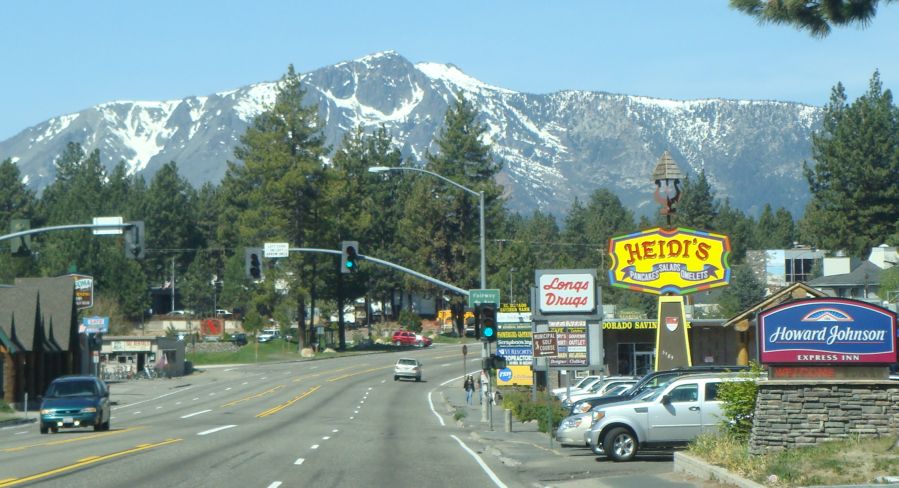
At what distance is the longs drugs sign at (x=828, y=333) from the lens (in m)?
19.4

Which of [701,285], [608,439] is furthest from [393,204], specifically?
[608,439]

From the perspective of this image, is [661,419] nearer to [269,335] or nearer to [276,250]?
[276,250]

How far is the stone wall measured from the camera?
19.0 m

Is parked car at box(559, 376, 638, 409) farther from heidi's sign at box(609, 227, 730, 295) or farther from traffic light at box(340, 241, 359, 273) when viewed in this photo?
traffic light at box(340, 241, 359, 273)

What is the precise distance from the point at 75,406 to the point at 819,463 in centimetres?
2539

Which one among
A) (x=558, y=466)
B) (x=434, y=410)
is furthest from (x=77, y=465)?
(x=434, y=410)

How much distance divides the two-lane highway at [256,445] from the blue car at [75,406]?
56 cm

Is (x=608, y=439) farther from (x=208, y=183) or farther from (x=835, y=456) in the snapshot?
(x=208, y=183)

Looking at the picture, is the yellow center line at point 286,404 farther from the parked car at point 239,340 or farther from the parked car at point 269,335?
the parked car at point 269,335

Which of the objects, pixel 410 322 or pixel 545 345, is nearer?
pixel 545 345

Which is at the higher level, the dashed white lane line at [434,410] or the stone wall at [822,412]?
the stone wall at [822,412]

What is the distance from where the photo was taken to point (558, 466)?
81.7 ft

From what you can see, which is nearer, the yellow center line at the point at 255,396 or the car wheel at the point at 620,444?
the car wheel at the point at 620,444

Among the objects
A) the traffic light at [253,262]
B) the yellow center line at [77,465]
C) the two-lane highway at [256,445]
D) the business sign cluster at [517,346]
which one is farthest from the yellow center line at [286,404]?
the yellow center line at [77,465]
